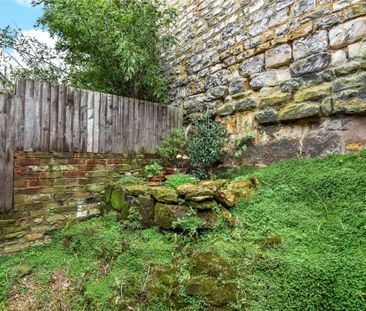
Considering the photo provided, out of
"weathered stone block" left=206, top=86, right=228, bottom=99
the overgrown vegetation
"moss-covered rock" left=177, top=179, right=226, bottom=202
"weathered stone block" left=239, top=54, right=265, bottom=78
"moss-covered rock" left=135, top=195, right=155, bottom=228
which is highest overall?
the overgrown vegetation

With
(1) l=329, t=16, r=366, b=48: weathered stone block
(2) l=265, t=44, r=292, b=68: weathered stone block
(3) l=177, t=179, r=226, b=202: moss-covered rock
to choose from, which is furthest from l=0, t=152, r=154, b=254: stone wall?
(1) l=329, t=16, r=366, b=48: weathered stone block

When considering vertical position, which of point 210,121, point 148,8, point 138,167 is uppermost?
point 148,8

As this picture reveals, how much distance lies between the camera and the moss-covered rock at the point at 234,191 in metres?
2.57

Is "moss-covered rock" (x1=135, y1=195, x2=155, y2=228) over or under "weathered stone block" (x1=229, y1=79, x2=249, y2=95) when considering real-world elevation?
under

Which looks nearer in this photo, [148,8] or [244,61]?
[244,61]

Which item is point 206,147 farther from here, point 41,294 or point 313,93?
point 41,294

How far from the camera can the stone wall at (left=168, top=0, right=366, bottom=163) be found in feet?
8.99

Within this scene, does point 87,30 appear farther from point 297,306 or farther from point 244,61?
point 297,306

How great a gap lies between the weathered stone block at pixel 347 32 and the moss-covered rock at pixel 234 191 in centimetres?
174

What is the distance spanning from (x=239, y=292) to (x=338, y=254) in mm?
693

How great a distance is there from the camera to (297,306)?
5.02ft

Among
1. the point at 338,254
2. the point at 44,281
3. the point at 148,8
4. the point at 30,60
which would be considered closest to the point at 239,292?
the point at 338,254

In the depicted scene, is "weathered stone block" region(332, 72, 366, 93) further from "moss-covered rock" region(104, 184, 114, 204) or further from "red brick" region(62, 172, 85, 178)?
"red brick" region(62, 172, 85, 178)

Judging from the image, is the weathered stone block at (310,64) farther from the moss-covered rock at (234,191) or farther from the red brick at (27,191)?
the red brick at (27,191)
